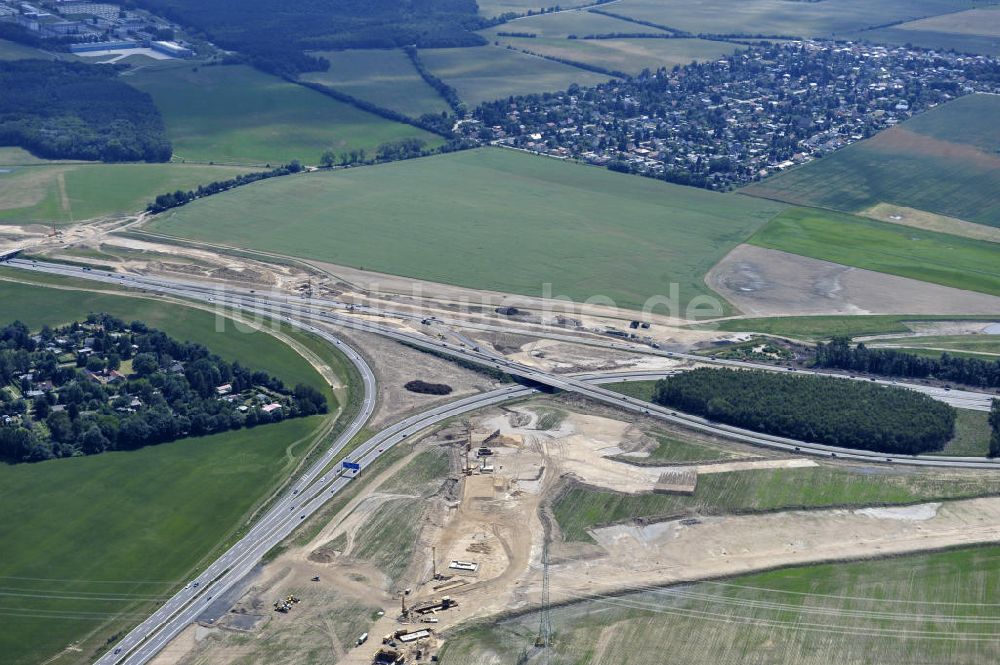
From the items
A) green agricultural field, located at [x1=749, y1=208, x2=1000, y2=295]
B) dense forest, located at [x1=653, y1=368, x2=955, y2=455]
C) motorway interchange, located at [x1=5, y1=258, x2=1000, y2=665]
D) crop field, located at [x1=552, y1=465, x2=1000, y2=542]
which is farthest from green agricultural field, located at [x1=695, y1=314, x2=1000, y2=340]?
crop field, located at [x1=552, y1=465, x2=1000, y2=542]

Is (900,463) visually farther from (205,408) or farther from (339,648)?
(205,408)

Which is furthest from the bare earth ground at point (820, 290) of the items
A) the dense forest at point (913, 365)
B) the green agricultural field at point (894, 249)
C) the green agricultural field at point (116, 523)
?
the green agricultural field at point (116, 523)

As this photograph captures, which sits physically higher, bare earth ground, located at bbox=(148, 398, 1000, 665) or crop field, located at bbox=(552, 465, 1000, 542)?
crop field, located at bbox=(552, 465, 1000, 542)

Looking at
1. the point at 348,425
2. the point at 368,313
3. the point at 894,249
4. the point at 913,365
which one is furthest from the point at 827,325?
the point at 348,425

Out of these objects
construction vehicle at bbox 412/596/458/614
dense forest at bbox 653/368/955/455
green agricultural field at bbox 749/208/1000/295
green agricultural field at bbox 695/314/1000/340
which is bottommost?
construction vehicle at bbox 412/596/458/614

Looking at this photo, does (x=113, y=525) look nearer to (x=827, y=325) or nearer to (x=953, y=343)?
(x=827, y=325)

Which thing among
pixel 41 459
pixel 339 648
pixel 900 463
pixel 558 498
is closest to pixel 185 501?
pixel 41 459

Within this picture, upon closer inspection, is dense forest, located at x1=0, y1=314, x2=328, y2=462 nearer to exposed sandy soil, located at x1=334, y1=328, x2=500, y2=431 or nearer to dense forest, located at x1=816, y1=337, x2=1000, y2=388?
exposed sandy soil, located at x1=334, y1=328, x2=500, y2=431
